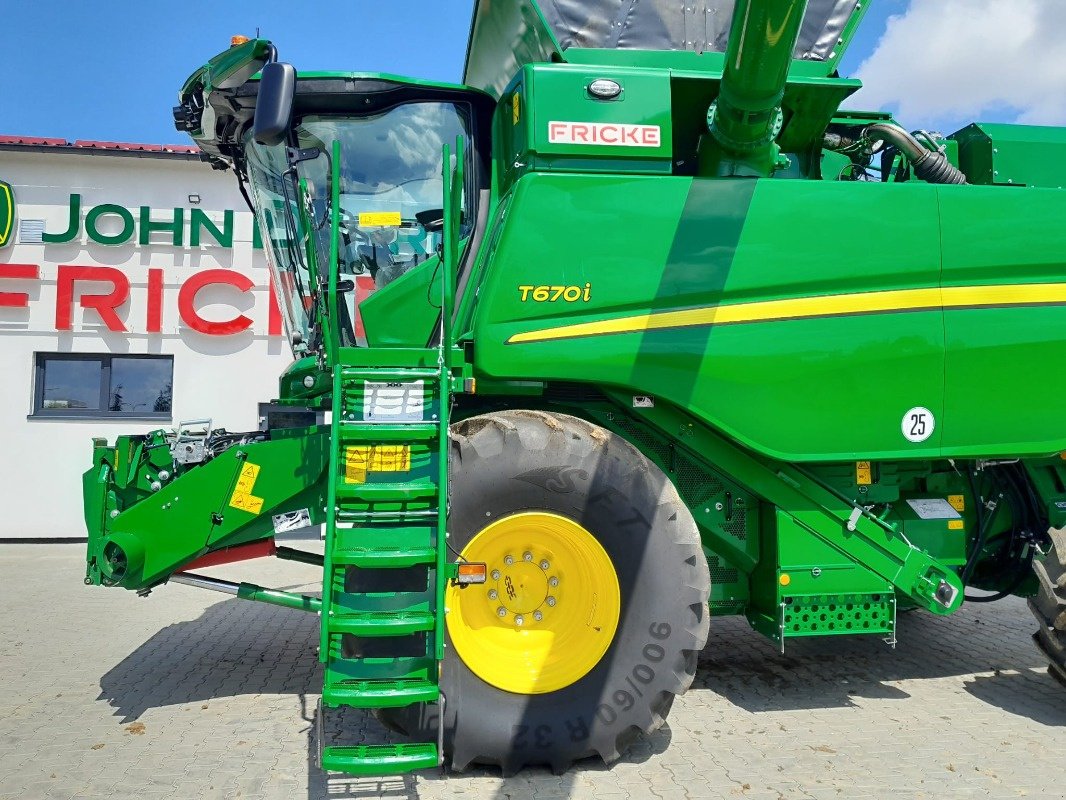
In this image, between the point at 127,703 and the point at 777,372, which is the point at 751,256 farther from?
the point at 127,703

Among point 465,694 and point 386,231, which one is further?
point 386,231

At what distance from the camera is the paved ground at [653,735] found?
124 inches

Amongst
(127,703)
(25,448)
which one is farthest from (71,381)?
(127,703)

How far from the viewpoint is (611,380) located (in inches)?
139

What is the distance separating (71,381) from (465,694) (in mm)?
8643

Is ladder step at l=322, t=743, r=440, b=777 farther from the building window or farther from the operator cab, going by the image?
the building window

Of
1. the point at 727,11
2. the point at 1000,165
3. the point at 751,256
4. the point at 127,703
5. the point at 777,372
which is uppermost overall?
the point at 727,11

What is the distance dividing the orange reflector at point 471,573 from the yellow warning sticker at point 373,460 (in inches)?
17.7

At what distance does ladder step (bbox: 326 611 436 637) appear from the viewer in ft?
9.39

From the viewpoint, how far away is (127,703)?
13.6 ft

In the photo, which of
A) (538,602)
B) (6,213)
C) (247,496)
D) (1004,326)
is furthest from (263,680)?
(6,213)

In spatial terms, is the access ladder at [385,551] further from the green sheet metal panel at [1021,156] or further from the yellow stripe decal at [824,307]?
the green sheet metal panel at [1021,156]

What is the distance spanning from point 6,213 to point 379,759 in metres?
9.65

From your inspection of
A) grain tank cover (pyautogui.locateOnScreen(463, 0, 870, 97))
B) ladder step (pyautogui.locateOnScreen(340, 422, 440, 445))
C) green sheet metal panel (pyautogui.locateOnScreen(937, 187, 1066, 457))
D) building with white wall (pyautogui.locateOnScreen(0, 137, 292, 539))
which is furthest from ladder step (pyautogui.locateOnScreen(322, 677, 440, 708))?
building with white wall (pyautogui.locateOnScreen(0, 137, 292, 539))
